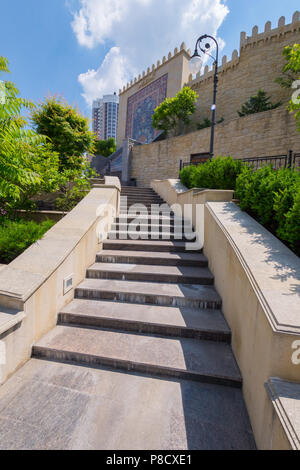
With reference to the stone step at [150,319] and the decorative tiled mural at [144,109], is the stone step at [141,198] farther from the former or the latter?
the decorative tiled mural at [144,109]

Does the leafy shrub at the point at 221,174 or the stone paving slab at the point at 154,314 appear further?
the leafy shrub at the point at 221,174

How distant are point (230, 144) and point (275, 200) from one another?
12.4m

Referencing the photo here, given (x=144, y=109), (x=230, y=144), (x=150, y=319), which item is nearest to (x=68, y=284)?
(x=150, y=319)

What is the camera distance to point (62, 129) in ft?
27.5

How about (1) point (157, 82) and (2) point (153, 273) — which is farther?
(1) point (157, 82)

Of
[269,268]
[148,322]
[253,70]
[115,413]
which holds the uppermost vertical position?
[253,70]

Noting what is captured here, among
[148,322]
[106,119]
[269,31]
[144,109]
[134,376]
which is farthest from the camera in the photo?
[106,119]

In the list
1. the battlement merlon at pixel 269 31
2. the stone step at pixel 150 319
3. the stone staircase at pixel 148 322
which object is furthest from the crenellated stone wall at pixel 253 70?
the stone step at pixel 150 319

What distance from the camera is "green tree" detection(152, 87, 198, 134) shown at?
20.3 m

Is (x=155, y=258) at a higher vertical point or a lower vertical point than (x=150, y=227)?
lower

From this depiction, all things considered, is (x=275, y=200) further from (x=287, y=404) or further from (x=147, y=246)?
(x=147, y=246)

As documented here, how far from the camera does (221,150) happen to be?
555 inches

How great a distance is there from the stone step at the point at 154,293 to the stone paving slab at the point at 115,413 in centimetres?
115

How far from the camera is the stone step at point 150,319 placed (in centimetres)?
263
